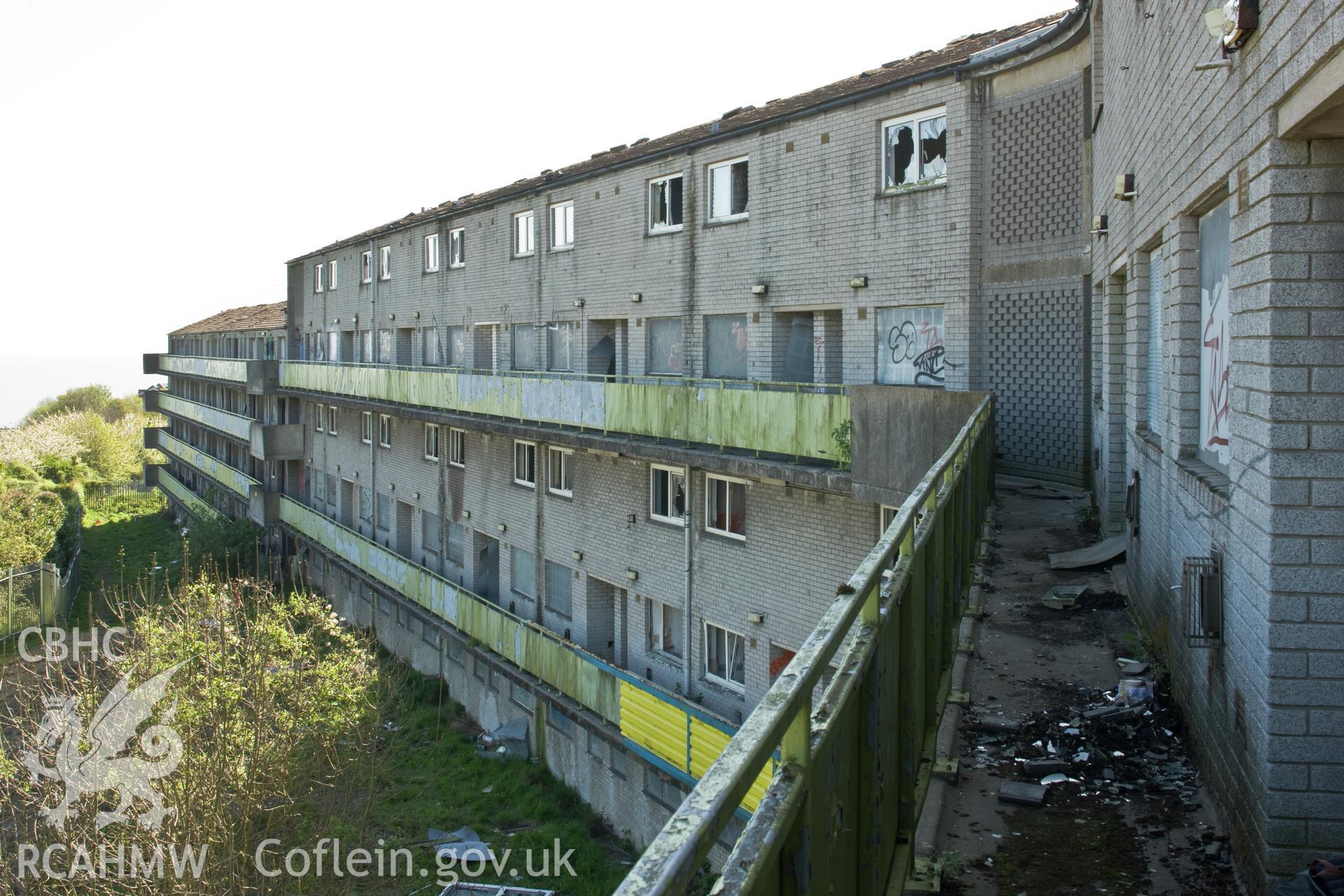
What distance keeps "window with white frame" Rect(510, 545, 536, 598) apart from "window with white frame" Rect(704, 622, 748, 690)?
6.28m

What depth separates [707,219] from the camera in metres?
18.1

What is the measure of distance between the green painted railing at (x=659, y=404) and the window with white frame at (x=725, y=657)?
359cm

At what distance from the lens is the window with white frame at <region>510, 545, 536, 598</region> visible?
22.7 metres

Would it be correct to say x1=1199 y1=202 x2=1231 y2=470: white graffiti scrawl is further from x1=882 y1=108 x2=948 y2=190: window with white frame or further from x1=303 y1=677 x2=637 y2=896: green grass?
x1=303 y1=677 x2=637 y2=896: green grass

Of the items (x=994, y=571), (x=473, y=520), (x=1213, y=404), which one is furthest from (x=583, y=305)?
(x=1213, y=404)

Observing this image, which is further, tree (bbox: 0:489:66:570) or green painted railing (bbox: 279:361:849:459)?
tree (bbox: 0:489:66:570)

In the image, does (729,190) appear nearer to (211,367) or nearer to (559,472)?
(559,472)

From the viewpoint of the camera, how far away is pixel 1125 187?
9641 millimetres

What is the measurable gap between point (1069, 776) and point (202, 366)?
47.6 m

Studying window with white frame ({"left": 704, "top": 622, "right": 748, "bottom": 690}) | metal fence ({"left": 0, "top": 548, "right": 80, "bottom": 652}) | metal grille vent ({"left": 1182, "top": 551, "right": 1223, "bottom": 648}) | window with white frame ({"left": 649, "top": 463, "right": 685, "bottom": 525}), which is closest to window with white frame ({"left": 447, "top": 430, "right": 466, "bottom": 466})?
window with white frame ({"left": 649, "top": 463, "right": 685, "bottom": 525})

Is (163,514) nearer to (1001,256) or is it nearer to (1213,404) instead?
(1001,256)

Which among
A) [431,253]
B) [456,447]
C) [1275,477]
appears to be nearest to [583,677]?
[456,447]

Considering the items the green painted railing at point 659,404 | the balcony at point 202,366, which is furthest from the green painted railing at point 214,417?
the green painted railing at point 659,404

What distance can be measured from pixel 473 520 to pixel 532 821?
8.32 m
